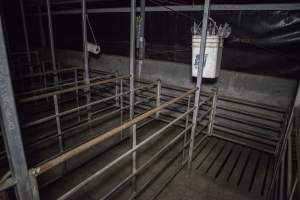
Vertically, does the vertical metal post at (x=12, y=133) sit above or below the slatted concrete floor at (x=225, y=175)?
above

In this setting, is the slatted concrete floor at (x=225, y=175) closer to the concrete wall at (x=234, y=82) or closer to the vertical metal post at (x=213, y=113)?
the vertical metal post at (x=213, y=113)

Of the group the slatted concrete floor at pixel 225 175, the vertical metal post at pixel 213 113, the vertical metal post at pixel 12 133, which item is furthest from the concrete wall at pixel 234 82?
the vertical metal post at pixel 12 133

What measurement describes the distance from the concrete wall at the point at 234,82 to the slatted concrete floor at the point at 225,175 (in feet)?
2.66

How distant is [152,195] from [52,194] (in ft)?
3.38

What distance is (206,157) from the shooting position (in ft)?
9.53

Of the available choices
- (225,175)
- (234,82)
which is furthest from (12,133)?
(234,82)

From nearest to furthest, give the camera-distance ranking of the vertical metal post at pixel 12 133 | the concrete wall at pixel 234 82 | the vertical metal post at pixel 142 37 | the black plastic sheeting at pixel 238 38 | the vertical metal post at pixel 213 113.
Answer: the vertical metal post at pixel 12 133 → the black plastic sheeting at pixel 238 38 → the concrete wall at pixel 234 82 → the vertical metal post at pixel 213 113 → the vertical metal post at pixel 142 37

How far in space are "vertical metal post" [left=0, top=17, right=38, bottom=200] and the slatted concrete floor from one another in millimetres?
1586

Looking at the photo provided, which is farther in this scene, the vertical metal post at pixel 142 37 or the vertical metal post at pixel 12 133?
the vertical metal post at pixel 142 37

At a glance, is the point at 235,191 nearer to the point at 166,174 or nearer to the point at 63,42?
the point at 166,174

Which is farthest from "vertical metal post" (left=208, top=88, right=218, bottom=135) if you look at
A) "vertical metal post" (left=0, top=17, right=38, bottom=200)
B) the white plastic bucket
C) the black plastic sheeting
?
"vertical metal post" (left=0, top=17, right=38, bottom=200)

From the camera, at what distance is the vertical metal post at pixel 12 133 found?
0.71 m

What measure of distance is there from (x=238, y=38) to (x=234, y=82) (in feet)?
2.13

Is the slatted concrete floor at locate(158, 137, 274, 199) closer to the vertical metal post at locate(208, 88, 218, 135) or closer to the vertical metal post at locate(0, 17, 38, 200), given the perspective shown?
the vertical metal post at locate(208, 88, 218, 135)
